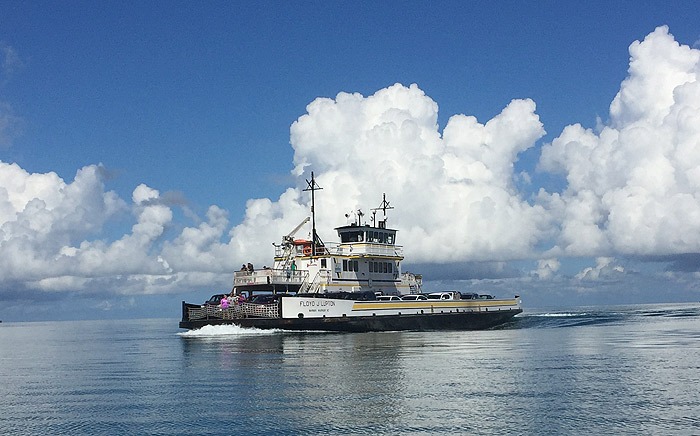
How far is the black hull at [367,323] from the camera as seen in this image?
69.5 metres

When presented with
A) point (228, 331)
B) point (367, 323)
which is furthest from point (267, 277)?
point (367, 323)

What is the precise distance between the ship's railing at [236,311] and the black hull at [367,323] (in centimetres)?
46

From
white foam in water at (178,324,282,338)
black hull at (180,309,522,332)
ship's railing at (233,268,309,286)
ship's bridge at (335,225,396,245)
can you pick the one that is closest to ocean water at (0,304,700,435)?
black hull at (180,309,522,332)

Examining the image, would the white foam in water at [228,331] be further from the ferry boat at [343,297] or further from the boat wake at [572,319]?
the boat wake at [572,319]

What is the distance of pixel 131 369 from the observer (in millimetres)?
45531

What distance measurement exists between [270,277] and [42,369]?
92.9 ft

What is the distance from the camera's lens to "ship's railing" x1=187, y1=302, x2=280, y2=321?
70812 millimetres

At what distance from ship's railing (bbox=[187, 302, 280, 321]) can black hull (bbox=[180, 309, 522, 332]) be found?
46 cm

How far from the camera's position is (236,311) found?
72.3 meters

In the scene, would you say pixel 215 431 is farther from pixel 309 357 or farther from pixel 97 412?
pixel 309 357

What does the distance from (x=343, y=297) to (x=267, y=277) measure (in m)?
8.20

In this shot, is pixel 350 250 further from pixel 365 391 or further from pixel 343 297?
pixel 365 391

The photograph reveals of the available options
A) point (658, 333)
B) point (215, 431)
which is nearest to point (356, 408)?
point (215, 431)

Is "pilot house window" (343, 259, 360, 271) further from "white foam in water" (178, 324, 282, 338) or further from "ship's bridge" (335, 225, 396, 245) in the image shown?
"white foam in water" (178, 324, 282, 338)
